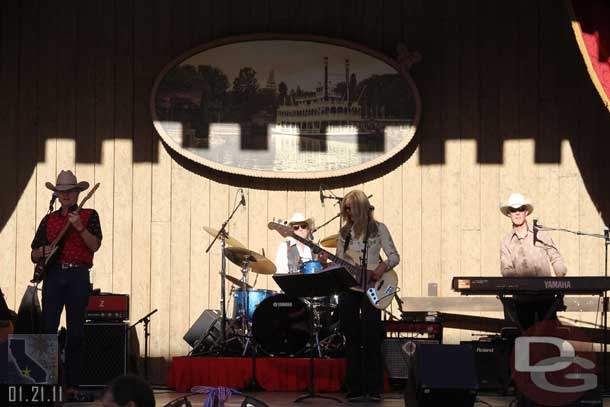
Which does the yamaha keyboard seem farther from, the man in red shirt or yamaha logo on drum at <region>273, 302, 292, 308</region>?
the man in red shirt

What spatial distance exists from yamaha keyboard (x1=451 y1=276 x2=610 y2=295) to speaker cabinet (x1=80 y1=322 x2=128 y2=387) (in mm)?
3271

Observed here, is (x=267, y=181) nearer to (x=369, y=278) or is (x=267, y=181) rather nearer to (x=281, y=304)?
(x=281, y=304)

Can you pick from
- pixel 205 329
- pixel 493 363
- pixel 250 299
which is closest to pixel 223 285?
pixel 250 299

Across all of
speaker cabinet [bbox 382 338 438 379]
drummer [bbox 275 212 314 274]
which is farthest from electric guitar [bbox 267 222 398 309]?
drummer [bbox 275 212 314 274]

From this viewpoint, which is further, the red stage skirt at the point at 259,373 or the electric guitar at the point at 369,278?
the red stage skirt at the point at 259,373

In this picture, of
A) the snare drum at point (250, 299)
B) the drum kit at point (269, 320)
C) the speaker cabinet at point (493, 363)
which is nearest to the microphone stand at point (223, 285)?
the drum kit at point (269, 320)

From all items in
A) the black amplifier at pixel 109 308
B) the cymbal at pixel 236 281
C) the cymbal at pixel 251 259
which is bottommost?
the black amplifier at pixel 109 308

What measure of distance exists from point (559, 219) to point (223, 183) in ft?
10.5

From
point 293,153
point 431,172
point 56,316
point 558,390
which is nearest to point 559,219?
point 431,172

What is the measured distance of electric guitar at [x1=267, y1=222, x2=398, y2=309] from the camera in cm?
862

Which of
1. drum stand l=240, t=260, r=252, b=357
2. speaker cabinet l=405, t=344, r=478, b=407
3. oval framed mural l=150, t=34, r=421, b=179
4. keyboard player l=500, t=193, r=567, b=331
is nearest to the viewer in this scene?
speaker cabinet l=405, t=344, r=478, b=407

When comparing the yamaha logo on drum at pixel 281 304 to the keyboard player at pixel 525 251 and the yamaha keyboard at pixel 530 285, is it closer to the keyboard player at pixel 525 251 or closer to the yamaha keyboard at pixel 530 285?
the keyboard player at pixel 525 251

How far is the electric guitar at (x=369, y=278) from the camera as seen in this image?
8.62 m

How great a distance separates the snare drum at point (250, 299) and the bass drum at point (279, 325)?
29cm
